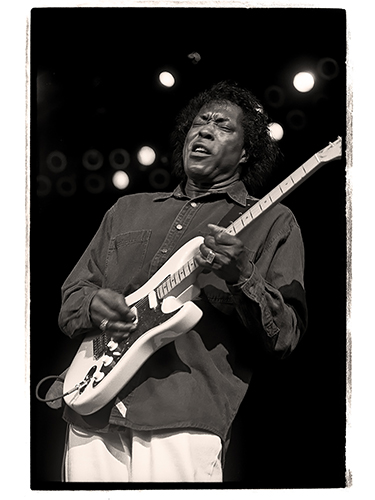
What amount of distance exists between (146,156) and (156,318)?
20.2 inches

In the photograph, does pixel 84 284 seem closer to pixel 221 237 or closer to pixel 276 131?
pixel 221 237

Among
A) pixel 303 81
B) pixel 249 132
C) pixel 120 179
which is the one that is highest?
pixel 303 81

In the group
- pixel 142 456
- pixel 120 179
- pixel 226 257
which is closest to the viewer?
pixel 226 257

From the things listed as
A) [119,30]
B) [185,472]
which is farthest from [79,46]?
[185,472]

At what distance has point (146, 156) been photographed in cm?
253

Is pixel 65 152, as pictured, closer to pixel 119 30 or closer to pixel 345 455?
pixel 119 30

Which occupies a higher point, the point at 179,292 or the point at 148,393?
the point at 179,292

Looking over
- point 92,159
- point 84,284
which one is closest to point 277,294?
point 84,284

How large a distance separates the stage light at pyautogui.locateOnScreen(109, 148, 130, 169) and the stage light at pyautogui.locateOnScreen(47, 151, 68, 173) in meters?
0.13

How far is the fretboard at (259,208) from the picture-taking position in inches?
89.9

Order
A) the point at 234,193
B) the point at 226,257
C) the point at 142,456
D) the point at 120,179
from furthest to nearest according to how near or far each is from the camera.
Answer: the point at 120,179, the point at 234,193, the point at 142,456, the point at 226,257

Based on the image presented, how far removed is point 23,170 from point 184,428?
2.79 ft

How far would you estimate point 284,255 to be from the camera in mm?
2367

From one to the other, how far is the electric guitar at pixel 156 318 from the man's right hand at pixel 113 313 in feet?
0.06
